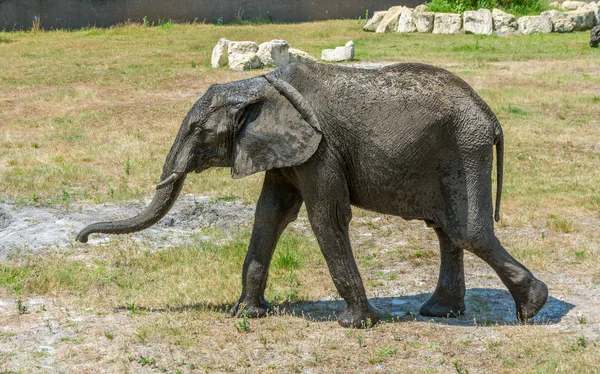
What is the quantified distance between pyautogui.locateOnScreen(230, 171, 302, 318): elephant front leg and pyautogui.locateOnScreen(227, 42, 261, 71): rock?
15.0 m

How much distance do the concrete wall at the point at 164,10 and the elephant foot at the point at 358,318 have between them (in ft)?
85.4

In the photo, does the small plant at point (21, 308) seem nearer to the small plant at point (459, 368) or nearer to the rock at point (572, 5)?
the small plant at point (459, 368)

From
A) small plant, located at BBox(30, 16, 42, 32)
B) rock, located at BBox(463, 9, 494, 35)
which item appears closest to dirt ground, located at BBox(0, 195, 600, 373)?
rock, located at BBox(463, 9, 494, 35)

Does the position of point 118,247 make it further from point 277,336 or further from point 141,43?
point 141,43

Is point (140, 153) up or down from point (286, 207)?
down

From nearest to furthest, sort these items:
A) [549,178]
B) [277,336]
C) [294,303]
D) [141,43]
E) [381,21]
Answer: [277,336] < [294,303] < [549,178] < [141,43] < [381,21]

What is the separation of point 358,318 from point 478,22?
79.5 ft

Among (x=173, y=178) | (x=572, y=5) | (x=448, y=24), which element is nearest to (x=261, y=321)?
(x=173, y=178)

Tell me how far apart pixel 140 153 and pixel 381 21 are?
19.1 metres

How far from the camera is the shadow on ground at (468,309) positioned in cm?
676

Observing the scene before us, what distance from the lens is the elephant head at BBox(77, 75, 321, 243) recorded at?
20.4 feet

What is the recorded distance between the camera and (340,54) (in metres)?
23.2

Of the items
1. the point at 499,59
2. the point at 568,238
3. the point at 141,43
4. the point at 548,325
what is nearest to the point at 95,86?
the point at 141,43

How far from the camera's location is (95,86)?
780 inches
